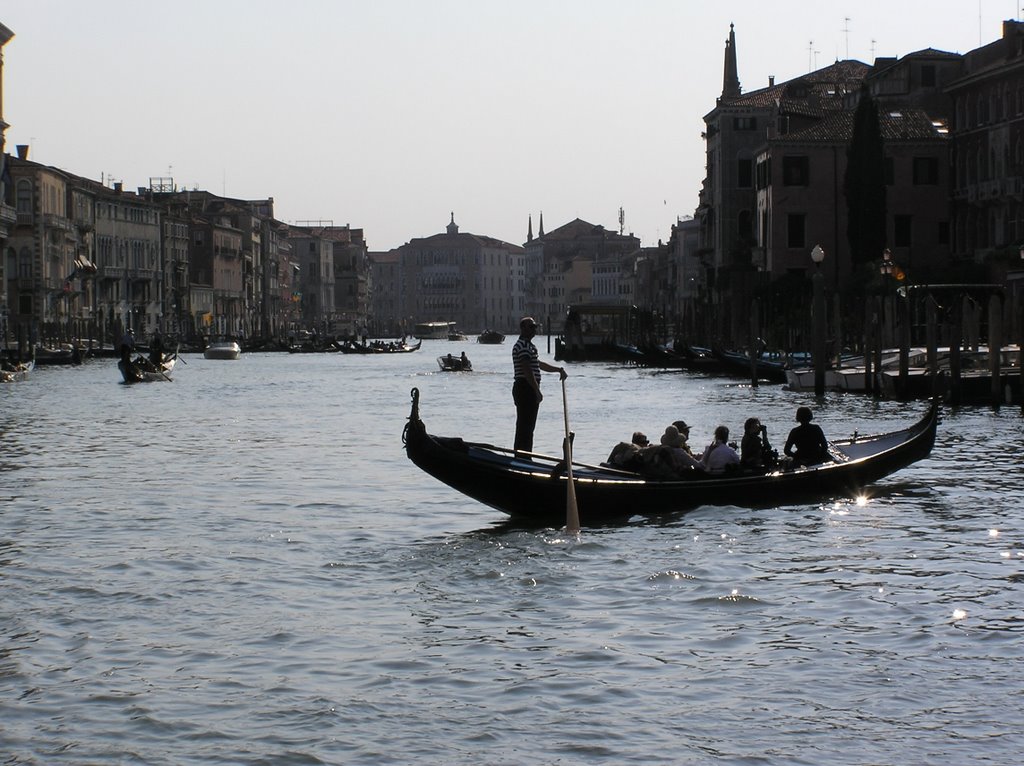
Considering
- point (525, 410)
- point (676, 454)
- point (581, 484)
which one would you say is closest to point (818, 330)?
point (525, 410)

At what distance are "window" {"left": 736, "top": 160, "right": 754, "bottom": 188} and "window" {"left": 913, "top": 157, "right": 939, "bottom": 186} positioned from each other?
15.0 m

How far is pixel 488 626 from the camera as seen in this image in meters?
10.1

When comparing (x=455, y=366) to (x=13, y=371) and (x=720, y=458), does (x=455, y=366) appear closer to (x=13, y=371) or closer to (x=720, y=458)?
(x=13, y=371)

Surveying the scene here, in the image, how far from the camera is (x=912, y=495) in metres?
16.8

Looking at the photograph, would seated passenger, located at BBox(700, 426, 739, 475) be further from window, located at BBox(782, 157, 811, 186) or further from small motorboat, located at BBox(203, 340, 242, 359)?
small motorboat, located at BBox(203, 340, 242, 359)

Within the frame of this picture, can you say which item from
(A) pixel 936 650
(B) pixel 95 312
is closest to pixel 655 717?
(A) pixel 936 650

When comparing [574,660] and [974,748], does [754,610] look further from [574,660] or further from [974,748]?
[974,748]

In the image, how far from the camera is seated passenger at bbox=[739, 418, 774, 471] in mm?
15000

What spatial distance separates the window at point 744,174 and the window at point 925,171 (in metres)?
15.0

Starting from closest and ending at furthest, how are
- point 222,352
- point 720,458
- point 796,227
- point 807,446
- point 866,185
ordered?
point 720,458 → point 807,446 → point 866,185 → point 796,227 → point 222,352

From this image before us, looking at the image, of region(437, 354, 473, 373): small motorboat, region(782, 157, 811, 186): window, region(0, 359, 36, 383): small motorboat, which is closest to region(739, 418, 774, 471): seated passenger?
region(0, 359, 36, 383): small motorboat

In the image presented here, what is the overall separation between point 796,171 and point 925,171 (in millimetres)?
4071

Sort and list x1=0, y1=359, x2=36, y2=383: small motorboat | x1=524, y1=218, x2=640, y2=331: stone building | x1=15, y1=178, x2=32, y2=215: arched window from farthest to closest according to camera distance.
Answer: x1=524, y1=218, x2=640, y2=331: stone building → x1=15, y1=178, x2=32, y2=215: arched window → x1=0, y1=359, x2=36, y2=383: small motorboat

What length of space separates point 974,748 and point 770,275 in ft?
170
